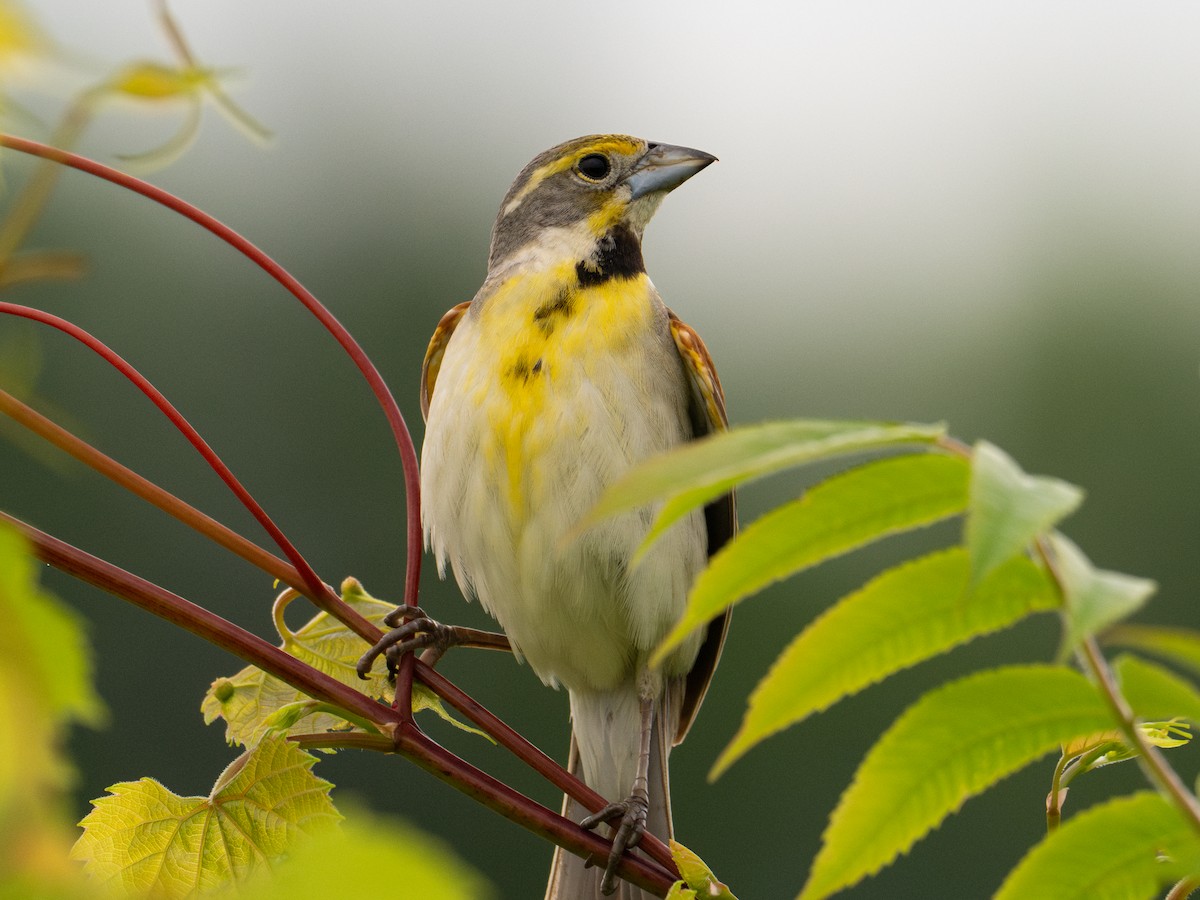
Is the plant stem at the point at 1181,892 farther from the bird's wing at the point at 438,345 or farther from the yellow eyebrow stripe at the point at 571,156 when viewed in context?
the yellow eyebrow stripe at the point at 571,156

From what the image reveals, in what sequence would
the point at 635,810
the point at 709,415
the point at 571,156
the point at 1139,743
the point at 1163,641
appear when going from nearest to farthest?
the point at 1163,641 < the point at 1139,743 < the point at 635,810 < the point at 709,415 < the point at 571,156

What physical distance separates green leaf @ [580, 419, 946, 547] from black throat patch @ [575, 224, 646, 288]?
2.83m

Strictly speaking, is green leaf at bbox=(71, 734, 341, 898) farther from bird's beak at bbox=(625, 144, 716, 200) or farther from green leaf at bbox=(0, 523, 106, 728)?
bird's beak at bbox=(625, 144, 716, 200)

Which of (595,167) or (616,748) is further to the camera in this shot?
(595,167)

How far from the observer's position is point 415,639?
8.73 ft

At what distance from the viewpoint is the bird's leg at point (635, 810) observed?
2.56m

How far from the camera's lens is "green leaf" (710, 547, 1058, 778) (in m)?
1.06

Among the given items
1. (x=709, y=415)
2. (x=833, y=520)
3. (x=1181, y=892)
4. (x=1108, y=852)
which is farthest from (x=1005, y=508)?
(x=709, y=415)

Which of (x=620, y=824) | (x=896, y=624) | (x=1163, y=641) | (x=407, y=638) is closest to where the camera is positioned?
(x=1163, y=641)

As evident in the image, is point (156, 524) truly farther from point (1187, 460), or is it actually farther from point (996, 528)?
point (996, 528)

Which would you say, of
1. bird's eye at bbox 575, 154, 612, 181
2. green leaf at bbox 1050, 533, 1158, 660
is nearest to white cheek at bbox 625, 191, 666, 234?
bird's eye at bbox 575, 154, 612, 181

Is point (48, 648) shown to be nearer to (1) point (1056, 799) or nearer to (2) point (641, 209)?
(1) point (1056, 799)

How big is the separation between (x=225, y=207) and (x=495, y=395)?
15464 millimetres

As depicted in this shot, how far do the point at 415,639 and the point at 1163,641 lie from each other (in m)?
1.99
